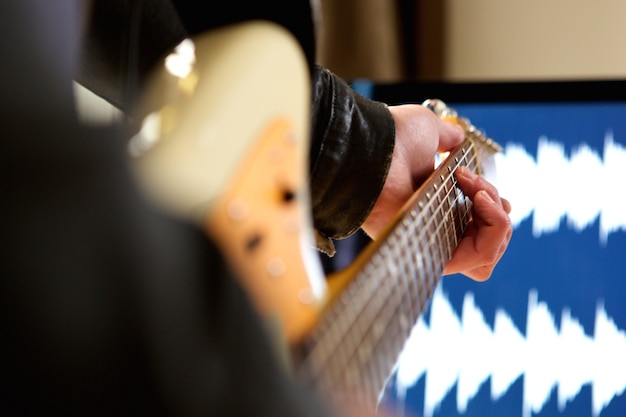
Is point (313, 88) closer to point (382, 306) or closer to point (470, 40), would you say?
point (382, 306)

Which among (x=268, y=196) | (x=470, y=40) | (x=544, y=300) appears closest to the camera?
(x=268, y=196)

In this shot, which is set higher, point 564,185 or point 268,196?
point 268,196

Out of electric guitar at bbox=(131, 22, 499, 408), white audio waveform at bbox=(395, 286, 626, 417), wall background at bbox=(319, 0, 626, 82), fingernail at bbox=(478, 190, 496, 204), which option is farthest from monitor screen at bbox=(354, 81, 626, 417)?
electric guitar at bbox=(131, 22, 499, 408)

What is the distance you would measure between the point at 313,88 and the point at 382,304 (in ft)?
0.90

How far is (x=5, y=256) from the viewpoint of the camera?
205 mm

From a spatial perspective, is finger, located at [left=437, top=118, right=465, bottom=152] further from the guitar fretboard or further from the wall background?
the wall background

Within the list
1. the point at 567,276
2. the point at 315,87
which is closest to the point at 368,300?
the point at 315,87

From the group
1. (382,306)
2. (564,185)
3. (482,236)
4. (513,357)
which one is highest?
(382,306)

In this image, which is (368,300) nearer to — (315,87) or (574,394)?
(315,87)

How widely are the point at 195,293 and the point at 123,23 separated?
30cm

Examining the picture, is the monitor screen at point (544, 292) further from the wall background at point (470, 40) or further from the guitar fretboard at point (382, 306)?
the guitar fretboard at point (382, 306)

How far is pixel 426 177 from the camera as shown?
0.71 meters

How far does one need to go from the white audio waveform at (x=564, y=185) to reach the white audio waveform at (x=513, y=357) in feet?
0.30

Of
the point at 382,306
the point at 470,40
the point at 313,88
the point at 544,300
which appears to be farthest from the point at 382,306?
the point at 470,40
